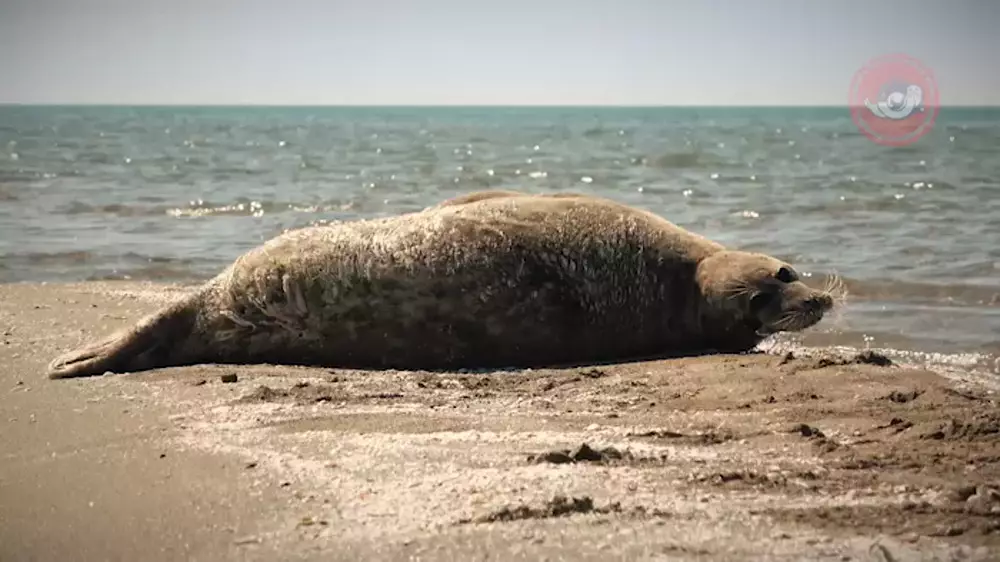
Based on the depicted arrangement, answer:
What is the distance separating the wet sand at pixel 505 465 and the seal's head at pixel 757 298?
0.69 metres

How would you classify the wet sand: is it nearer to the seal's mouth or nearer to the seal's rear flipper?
the seal's rear flipper

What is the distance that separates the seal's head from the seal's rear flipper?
2971 millimetres

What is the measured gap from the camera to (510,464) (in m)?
3.47

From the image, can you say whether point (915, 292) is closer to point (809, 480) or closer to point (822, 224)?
point (822, 224)

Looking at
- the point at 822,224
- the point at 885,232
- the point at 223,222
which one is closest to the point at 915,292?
the point at 885,232

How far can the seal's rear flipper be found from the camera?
17.1ft

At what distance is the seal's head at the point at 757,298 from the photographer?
5836 millimetres

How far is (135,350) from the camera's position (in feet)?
17.8

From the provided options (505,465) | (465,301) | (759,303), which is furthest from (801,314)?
(505,465)

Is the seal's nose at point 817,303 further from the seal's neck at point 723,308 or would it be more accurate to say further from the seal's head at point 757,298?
the seal's neck at point 723,308

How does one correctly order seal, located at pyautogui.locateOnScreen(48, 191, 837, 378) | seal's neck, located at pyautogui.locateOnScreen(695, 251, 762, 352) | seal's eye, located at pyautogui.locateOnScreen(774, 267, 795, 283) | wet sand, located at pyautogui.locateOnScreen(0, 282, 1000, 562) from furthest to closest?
seal's eye, located at pyautogui.locateOnScreen(774, 267, 795, 283) < seal's neck, located at pyautogui.locateOnScreen(695, 251, 762, 352) < seal, located at pyautogui.locateOnScreen(48, 191, 837, 378) < wet sand, located at pyautogui.locateOnScreen(0, 282, 1000, 562)

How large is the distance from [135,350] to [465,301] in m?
1.78

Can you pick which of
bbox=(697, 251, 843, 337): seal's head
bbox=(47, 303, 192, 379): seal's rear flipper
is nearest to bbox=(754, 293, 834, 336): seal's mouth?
bbox=(697, 251, 843, 337): seal's head

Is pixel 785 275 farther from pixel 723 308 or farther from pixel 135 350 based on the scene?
pixel 135 350
